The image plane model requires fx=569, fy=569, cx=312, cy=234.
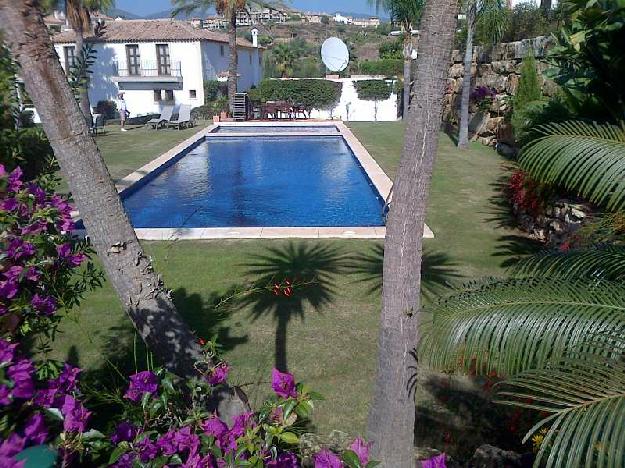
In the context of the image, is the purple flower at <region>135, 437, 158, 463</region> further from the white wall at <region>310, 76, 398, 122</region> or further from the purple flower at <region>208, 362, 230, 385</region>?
the white wall at <region>310, 76, 398, 122</region>

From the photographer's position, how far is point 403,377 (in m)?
3.12

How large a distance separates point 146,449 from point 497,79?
1712cm

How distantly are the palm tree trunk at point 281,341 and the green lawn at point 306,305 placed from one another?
0.11ft

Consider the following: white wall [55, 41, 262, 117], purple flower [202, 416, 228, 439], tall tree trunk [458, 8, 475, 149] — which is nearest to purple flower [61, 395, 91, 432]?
purple flower [202, 416, 228, 439]

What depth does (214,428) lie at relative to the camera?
7.22ft

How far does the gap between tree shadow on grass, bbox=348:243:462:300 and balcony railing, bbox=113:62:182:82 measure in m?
28.6

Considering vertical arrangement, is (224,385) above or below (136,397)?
below

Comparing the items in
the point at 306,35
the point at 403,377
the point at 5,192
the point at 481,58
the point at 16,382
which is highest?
the point at 306,35

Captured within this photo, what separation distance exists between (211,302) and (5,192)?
3.80 metres

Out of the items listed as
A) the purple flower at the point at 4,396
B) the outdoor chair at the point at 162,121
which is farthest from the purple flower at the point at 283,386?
the outdoor chair at the point at 162,121

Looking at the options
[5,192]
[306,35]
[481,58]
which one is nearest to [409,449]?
[5,192]

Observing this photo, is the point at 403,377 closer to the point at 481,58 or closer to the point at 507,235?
the point at 507,235

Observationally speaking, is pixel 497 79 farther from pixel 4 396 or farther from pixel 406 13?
pixel 4 396

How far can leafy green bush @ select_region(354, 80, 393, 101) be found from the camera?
95.2 ft
